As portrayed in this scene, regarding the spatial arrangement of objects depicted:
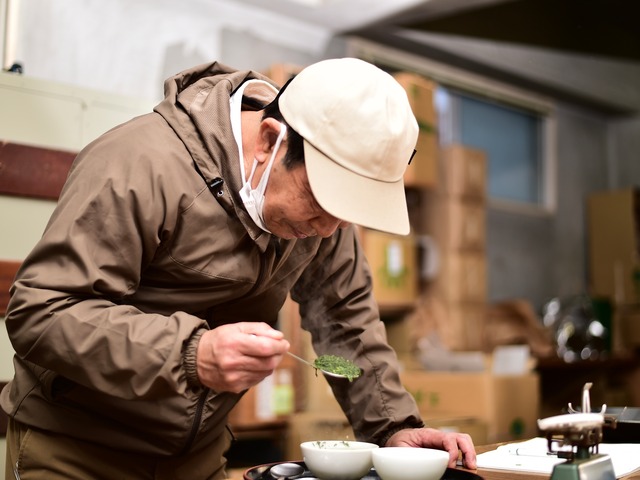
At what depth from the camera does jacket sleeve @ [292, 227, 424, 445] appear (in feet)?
5.21

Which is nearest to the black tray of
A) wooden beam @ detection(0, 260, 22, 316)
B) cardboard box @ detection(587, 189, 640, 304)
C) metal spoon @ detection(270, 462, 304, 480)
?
metal spoon @ detection(270, 462, 304, 480)

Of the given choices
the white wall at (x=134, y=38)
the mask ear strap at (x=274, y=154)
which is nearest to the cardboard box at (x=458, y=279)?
the white wall at (x=134, y=38)

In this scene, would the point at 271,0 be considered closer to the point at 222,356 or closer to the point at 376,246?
the point at 376,246

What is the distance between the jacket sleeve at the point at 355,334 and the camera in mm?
1589

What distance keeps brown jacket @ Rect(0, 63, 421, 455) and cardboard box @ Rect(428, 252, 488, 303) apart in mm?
3281

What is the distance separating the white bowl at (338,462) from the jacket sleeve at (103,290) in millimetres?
233

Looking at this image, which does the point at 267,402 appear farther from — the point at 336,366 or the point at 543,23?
the point at 543,23

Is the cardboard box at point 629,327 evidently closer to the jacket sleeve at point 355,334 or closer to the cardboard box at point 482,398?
the cardboard box at point 482,398

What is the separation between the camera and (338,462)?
1146 millimetres

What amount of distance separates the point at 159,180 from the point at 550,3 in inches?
173

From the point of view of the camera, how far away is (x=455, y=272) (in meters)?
4.89

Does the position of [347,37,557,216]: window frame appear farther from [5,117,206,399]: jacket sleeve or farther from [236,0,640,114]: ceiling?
[5,117,206,399]: jacket sleeve

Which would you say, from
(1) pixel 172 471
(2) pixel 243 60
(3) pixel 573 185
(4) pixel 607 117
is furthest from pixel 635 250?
(1) pixel 172 471

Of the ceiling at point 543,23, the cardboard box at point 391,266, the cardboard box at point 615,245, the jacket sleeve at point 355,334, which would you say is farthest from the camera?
the cardboard box at point 615,245
